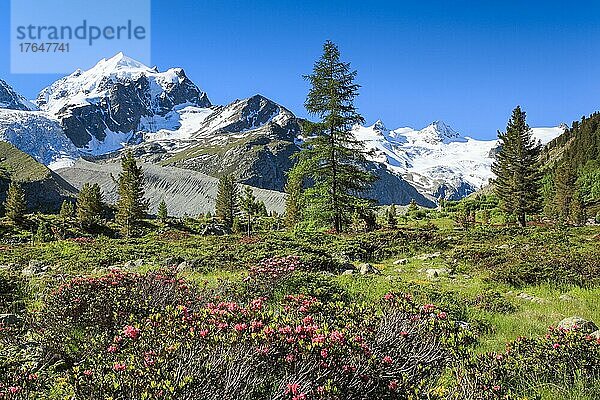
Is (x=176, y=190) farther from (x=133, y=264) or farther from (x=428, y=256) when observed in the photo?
(x=428, y=256)

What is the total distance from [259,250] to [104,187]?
10743 centimetres

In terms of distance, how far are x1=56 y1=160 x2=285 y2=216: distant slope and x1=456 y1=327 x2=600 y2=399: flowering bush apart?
98.0 metres

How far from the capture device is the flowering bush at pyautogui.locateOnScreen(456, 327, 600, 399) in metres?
4.57

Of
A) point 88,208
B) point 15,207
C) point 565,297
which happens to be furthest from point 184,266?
point 15,207

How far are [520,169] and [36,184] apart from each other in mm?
99410

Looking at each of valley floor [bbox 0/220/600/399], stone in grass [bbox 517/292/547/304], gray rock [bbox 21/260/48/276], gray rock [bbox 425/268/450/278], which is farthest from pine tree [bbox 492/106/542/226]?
gray rock [bbox 21/260/48/276]

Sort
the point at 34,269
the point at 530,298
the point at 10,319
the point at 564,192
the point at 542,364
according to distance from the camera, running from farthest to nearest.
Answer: the point at 564,192 < the point at 34,269 < the point at 530,298 < the point at 10,319 < the point at 542,364

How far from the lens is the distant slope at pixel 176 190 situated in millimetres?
105625

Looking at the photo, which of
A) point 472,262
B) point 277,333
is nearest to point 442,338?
point 277,333

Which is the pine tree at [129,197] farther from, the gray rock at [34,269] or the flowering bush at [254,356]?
the flowering bush at [254,356]

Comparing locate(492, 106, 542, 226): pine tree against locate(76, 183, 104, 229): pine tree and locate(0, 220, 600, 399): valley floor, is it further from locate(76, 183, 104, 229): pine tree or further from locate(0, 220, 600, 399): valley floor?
locate(76, 183, 104, 229): pine tree

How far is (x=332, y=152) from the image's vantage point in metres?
25.7

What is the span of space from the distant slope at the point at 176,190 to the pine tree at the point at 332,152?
77142 mm

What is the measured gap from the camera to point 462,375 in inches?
168
